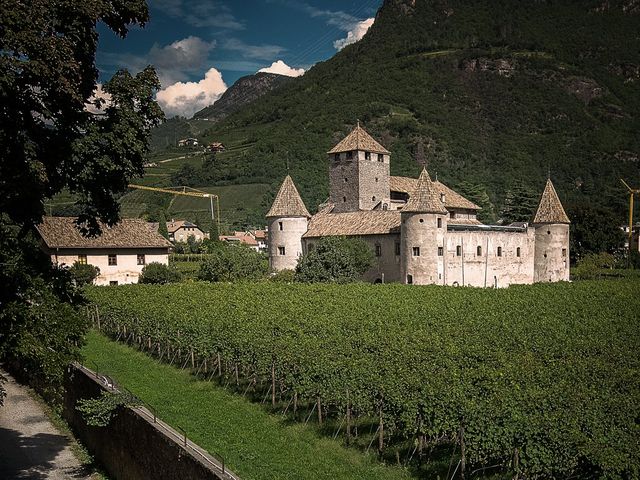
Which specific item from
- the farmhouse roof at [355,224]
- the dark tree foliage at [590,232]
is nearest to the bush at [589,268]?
the dark tree foliage at [590,232]

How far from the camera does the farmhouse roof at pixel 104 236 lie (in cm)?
5084

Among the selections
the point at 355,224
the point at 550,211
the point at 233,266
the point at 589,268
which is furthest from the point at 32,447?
the point at 589,268

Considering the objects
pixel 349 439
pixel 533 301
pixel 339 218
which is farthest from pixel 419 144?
pixel 349 439

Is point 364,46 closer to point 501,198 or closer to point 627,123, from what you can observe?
point 627,123

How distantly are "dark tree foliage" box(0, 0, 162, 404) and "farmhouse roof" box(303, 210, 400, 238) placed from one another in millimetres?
38553

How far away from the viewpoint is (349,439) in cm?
1697

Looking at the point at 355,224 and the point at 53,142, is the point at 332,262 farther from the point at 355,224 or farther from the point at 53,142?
the point at 53,142

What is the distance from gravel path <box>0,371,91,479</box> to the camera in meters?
15.9

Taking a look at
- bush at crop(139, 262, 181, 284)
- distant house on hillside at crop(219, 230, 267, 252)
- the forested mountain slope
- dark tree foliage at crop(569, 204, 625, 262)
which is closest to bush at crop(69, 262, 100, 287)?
bush at crop(139, 262, 181, 284)

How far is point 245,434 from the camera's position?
17906mm

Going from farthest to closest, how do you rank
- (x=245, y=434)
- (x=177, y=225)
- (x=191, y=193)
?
1. (x=191, y=193)
2. (x=177, y=225)
3. (x=245, y=434)

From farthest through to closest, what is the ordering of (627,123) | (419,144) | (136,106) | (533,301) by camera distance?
(627,123) < (419,144) < (533,301) < (136,106)

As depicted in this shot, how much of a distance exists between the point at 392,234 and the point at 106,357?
27099mm

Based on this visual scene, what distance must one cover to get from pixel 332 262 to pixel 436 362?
28996mm
